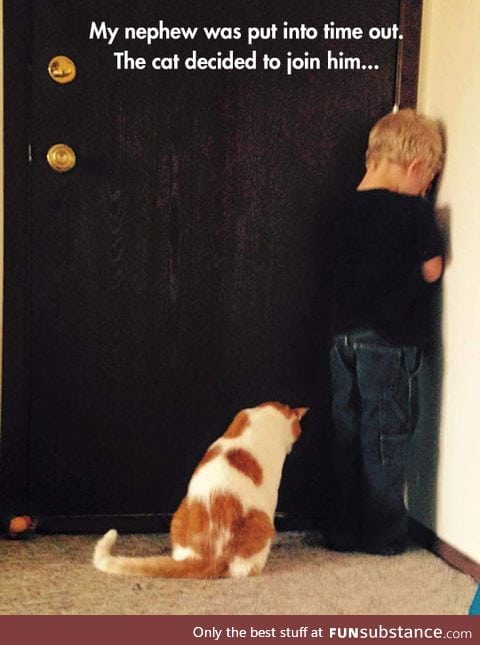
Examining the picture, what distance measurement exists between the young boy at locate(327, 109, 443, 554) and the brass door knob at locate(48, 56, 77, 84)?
63 centimetres

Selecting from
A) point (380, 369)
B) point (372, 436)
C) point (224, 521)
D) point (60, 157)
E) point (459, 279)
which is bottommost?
point (224, 521)

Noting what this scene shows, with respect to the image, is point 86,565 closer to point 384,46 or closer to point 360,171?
point 360,171

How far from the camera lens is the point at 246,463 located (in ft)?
4.60

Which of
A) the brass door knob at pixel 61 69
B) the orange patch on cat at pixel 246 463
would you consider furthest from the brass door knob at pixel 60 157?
the orange patch on cat at pixel 246 463

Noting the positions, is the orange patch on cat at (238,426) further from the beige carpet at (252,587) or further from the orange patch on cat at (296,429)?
the beige carpet at (252,587)

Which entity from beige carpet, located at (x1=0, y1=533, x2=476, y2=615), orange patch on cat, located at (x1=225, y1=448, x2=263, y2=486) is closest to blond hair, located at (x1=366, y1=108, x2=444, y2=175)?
orange patch on cat, located at (x1=225, y1=448, x2=263, y2=486)

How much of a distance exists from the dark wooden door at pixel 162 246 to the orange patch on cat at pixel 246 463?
23cm

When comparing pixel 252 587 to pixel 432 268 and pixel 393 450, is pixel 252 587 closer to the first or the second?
pixel 393 450

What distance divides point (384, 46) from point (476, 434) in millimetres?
835

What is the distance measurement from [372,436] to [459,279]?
0.36m

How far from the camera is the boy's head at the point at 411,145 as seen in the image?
1.51 meters

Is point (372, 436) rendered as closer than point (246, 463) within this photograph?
No

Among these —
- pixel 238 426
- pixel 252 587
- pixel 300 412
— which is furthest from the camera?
pixel 300 412

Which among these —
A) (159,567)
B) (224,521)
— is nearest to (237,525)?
(224,521)
